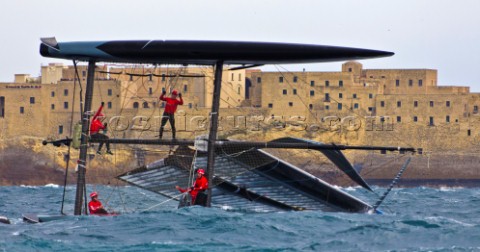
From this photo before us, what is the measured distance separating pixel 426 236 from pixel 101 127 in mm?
6664

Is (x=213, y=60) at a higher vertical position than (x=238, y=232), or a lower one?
higher

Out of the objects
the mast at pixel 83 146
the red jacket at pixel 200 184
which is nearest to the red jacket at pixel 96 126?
the mast at pixel 83 146

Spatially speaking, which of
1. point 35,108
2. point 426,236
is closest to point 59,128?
point 35,108

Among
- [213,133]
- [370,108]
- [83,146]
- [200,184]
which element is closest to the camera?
[200,184]

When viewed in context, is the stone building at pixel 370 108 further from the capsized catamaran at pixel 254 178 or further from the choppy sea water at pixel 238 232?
the choppy sea water at pixel 238 232

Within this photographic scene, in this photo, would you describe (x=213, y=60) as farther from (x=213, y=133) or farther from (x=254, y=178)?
(x=254, y=178)

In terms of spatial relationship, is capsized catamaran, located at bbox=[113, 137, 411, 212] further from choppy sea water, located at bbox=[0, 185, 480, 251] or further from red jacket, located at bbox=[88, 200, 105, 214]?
red jacket, located at bbox=[88, 200, 105, 214]

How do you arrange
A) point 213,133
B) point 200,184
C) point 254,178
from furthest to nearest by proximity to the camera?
point 254,178
point 213,133
point 200,184

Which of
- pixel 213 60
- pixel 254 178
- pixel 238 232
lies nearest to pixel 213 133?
pixel 213 60

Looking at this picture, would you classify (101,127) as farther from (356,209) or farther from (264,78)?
(264,78)

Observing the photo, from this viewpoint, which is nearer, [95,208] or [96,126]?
[95,208]

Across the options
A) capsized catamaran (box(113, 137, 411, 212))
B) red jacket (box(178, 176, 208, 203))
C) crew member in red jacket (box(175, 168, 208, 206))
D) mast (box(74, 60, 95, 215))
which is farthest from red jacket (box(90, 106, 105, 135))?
red jacket (box(178, 176, 208, 203))

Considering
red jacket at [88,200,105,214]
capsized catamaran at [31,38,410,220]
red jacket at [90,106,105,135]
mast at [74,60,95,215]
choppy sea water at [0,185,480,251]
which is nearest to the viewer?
choppy sea water at [0,185,480,251]

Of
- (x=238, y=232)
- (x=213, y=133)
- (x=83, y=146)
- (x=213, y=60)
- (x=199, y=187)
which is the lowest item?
(x=238, y=232)
